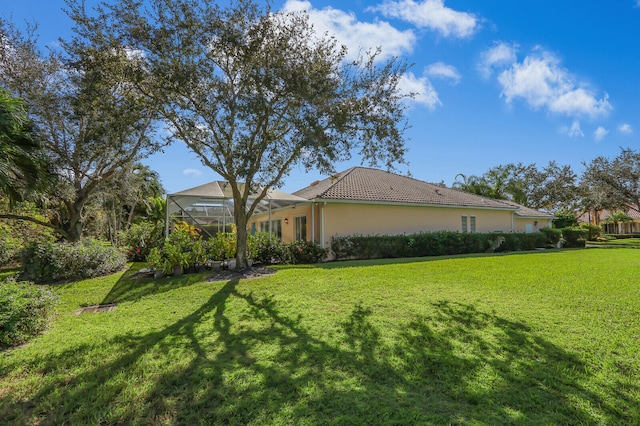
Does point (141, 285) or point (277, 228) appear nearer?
point (141, 285)

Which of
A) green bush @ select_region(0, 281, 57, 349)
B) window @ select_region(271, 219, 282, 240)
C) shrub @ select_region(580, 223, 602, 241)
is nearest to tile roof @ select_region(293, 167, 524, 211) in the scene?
window @ select_region(271, 219, 282, 240)

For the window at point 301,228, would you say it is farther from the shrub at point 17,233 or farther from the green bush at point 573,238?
the green bush at point 573,238

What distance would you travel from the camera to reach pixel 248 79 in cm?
867

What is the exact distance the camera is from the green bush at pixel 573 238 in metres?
25.5

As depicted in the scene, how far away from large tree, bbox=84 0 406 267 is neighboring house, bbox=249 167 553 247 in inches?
225

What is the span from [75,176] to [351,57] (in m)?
12.6

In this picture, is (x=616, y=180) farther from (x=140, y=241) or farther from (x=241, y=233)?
(x=140, y=241)

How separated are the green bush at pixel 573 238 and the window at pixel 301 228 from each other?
2276cm

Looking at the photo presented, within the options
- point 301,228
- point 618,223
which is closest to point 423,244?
point 301,228

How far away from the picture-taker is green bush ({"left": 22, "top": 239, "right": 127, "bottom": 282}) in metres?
10.5

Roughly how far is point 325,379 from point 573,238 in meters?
30.5

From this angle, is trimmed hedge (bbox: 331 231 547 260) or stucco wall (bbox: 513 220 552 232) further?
stucco wall (bbox: 513 220 552 232)

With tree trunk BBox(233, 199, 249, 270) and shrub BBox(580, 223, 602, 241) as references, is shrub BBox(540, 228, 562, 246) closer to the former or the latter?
shrub BBox(580, 223, 602, 241)

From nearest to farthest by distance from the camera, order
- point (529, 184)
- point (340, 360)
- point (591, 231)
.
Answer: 1. point (340, 360)
2. point (591, 231)
3. point (529, 184)
